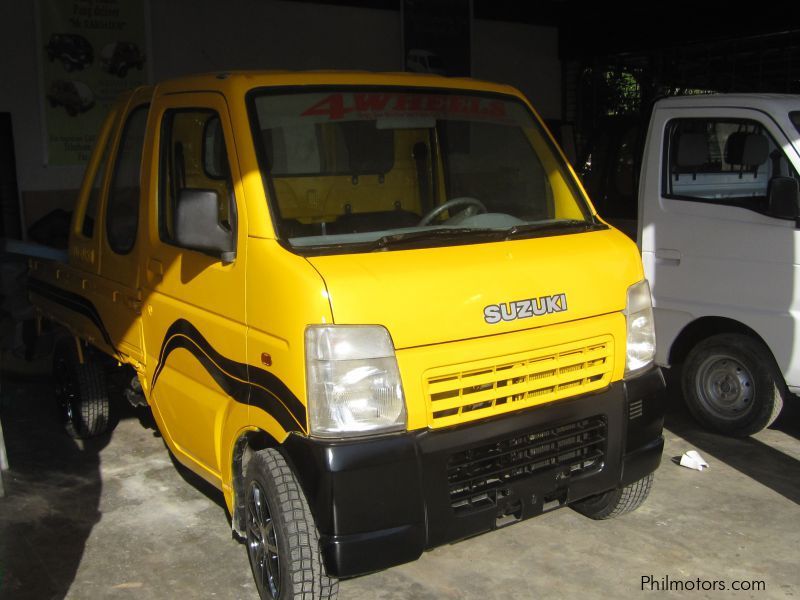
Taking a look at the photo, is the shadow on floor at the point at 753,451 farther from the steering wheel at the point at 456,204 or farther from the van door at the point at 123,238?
the van door at the point at 123,238

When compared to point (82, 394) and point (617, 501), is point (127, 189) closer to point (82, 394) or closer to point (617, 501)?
point (82, 394)

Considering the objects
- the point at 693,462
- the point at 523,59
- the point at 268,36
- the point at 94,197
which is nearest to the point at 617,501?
the point at 693,462

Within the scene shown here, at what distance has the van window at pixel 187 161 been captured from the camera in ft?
12.5

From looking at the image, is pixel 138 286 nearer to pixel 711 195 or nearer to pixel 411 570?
pixel 411 570

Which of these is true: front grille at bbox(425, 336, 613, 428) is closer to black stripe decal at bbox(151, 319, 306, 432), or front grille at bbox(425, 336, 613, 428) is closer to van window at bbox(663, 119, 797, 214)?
black stripe decal at bbox(151, 319, 306, 432)

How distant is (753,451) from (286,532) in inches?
132

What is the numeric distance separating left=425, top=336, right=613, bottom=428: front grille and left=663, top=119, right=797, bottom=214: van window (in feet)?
7.27

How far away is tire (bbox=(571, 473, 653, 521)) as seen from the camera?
405 centimetres

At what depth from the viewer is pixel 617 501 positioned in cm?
411

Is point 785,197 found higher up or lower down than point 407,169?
lower down

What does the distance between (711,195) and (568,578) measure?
107 inches

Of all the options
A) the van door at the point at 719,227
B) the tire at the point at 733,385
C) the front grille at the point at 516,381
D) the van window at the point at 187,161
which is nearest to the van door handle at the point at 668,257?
the van door at the point at 719,227

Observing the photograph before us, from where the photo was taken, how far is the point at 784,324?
502cm

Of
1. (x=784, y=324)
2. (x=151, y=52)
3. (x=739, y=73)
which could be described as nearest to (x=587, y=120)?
(x=739, y=73)
